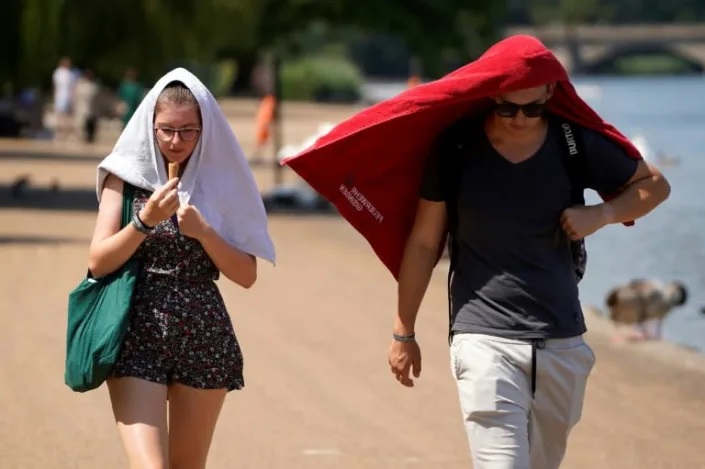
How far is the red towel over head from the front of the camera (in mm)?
5340

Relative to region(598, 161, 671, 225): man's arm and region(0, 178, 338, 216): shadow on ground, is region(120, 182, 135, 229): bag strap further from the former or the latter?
region(0, 178, 338, 216): shadow on ground

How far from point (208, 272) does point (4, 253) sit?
12.4 metres

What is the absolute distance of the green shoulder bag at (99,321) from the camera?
5.41 m

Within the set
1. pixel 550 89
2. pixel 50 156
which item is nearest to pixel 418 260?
pixel 550 89

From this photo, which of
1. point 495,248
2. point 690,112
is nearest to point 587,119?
point 495,248

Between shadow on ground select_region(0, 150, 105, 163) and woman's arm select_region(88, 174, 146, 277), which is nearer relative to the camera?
woman's arm select_region(88, 174, 146, 277)

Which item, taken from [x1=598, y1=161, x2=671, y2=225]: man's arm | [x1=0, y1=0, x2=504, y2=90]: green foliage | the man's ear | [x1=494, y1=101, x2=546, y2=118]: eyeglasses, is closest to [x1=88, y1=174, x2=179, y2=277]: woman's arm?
[x1=494, y1=101, x2=546, y2=118]: eyeglasses

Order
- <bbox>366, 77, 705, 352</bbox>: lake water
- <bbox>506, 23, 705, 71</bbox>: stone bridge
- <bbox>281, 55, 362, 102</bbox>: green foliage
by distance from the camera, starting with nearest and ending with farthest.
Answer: <bbox>366, 77, 705, 352</bbox>: lake water < <bbox>281, 55, 362, 102</bbox>: green foliage < <bbox>506, 23, 705, 71</bbox>: stone bridge

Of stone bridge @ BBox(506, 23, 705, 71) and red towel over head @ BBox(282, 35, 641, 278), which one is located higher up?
red towel over head @ BBox(282, 35, 641, 278)

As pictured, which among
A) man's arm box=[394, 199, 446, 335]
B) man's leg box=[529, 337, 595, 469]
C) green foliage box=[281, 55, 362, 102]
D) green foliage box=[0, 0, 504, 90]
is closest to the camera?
man's leg box=[529, 337, 595, 469]

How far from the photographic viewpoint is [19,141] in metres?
40.8

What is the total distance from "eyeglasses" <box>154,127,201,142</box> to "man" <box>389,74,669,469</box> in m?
0.72

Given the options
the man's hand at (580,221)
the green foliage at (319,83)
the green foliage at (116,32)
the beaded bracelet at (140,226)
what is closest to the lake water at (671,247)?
the green foliage at (116,32)

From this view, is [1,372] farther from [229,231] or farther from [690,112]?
[690,112]
